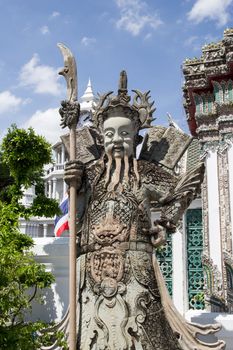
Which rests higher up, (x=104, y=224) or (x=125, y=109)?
(x=125, y=109)

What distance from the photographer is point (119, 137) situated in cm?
564

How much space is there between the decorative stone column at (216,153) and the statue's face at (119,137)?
6.64 metres

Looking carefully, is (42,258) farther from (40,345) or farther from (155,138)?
(155,138)

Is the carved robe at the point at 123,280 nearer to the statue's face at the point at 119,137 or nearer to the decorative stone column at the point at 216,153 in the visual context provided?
the statue's face at the point at 119,137

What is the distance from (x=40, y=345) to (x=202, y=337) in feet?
6.03

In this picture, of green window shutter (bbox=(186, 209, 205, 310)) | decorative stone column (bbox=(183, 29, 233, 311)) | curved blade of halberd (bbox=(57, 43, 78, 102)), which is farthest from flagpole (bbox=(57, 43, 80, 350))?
green window shutter (bbox=(186, 209, 205, 310))

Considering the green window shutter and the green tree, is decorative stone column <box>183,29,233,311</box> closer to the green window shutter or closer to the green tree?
the green window shutter

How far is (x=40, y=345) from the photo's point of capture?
215 inches

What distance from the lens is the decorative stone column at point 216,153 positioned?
37.9 feet

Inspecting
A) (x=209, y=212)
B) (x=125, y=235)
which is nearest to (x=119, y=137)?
(x=125, y=235)

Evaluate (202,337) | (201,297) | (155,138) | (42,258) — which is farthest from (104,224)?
(201,297)

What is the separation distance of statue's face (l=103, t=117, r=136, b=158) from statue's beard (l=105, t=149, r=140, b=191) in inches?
1.5

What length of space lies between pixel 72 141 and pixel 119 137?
1.88ft

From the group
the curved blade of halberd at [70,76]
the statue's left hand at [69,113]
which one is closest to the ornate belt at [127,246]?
the statue's left hand at [69,113]
